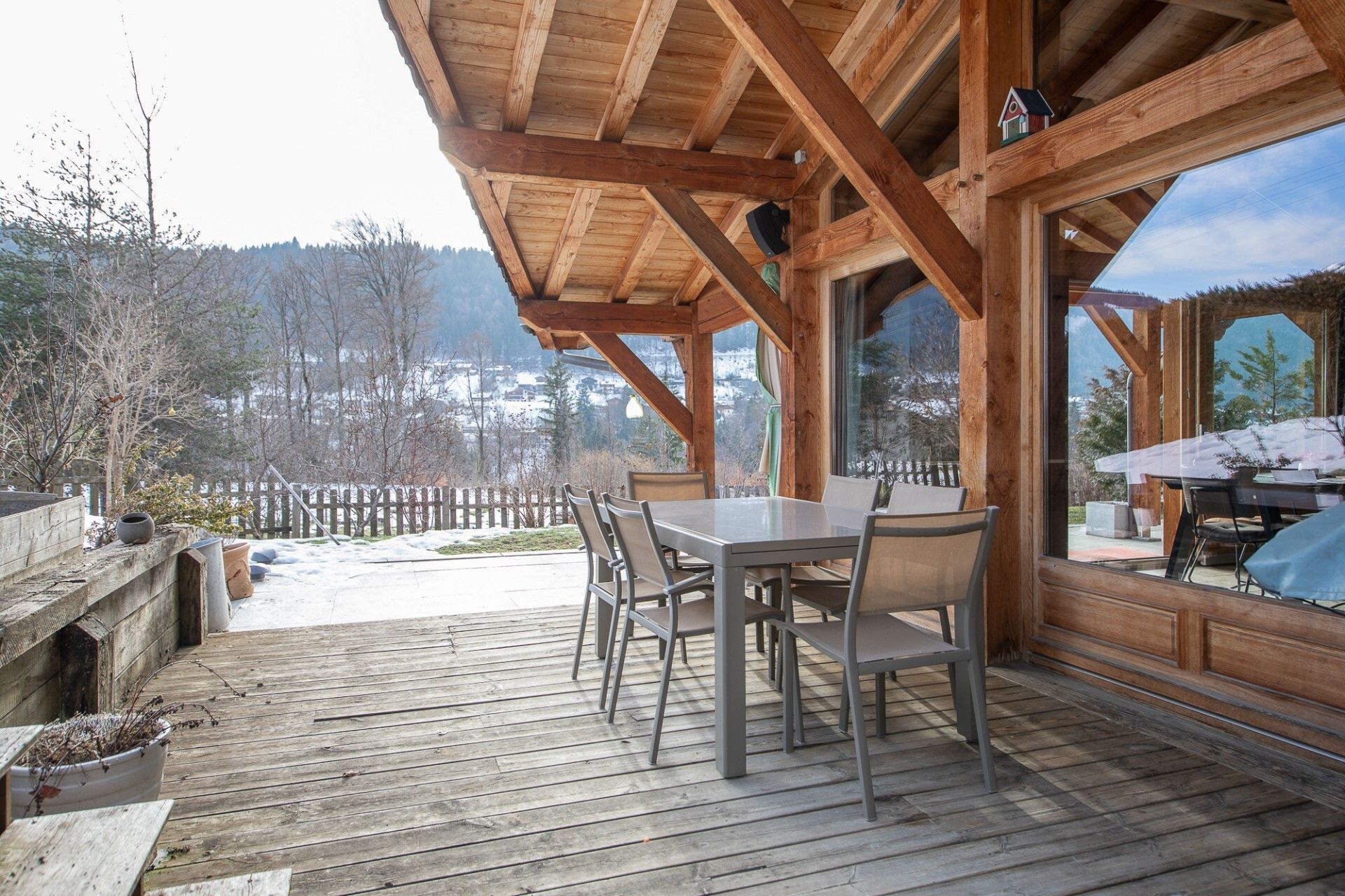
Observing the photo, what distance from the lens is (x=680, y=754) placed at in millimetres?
2779

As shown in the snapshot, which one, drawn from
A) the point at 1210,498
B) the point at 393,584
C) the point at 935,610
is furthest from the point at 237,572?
the point at 1210,498

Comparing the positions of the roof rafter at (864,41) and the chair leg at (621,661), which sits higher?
the roof rafter at (864,41)

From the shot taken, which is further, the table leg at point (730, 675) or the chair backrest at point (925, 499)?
the chair backrest at point (925, 499)

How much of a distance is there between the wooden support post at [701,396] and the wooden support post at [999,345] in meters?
4.37

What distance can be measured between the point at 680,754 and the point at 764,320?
3.35 meters

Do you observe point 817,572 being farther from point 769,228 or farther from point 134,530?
point 134,530

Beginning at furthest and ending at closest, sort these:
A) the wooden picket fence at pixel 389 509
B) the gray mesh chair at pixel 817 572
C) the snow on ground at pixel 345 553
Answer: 1. the wooden picket fence at pixel 389 509
2. the snow on ground at pixel 345 553
3. the gray mesh chair at pixel 817 572

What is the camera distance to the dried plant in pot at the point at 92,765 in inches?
80.9

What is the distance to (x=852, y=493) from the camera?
158 inches

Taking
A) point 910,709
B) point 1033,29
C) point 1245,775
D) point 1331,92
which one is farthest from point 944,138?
point 1245,775

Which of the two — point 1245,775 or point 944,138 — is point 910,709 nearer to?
point 1245,775

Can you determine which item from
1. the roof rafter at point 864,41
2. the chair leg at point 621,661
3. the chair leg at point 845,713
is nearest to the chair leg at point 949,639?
the chair leg at point 845,713

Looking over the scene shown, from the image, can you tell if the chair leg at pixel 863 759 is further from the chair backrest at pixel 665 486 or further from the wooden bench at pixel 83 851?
the chair backrest at pixel 665 486

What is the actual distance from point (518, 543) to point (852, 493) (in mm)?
5409
